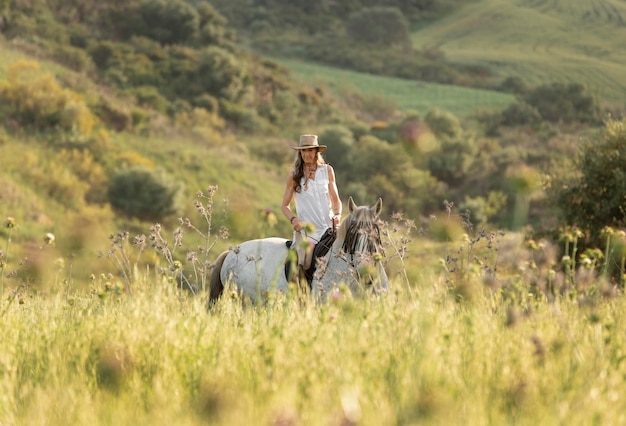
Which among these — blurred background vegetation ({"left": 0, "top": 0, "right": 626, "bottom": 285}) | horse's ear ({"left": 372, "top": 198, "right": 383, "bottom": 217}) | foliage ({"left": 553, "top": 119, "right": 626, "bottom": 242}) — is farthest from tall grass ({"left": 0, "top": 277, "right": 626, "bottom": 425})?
foliage ({"left": 553, "top": 119, "right": 626, "bottom": 242})

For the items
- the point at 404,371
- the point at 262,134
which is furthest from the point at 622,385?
the point at 262,134

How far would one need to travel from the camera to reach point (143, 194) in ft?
114

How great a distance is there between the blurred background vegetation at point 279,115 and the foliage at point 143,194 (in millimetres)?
64

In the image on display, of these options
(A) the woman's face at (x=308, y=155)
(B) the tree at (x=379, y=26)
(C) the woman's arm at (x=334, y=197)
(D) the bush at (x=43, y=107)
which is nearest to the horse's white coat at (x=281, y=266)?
(C) the woman's arm at (x=334, y=197)

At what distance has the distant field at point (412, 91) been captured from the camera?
221 ft

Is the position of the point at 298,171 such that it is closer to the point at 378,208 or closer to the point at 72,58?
the point at 378,208

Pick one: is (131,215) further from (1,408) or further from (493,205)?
(1,408)

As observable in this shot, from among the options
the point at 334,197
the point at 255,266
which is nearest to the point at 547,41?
the point at 334,197

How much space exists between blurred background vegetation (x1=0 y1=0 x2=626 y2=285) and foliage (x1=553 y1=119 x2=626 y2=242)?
5cm

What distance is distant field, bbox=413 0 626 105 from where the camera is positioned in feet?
231

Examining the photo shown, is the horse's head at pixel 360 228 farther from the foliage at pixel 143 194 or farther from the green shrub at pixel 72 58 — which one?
the green shrub at pixel 72 58

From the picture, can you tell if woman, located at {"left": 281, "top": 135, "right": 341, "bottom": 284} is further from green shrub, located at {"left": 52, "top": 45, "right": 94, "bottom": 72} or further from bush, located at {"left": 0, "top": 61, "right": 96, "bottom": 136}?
green shrub, located at {"left": 52, "top": 45, "right": 94, "bottom": 72}

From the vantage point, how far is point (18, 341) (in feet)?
17.4

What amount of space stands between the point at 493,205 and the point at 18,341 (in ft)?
124
